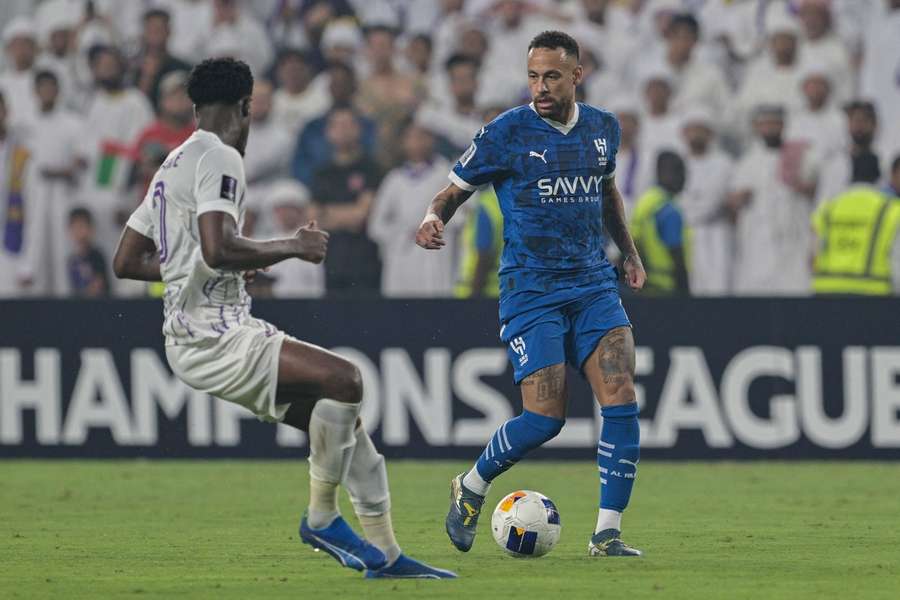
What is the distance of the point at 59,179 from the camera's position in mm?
15570

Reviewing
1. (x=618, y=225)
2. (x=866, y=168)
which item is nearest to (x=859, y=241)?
(x=866, y=168)

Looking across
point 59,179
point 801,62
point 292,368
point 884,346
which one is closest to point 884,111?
point 801,62

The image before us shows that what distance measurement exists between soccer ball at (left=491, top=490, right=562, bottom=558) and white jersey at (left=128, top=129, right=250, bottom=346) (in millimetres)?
1780

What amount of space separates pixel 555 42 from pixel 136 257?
2.28 m

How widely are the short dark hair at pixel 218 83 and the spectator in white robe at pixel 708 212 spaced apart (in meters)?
9.07

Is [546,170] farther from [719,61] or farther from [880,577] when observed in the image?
[719,61]

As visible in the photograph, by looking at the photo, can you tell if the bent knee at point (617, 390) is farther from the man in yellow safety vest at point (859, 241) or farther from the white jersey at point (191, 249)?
the man in yellow safety vest at point (859, 241)

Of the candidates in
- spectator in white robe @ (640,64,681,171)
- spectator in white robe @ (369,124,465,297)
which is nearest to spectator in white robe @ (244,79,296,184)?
spectator in white robe @ (369,124,465,297)

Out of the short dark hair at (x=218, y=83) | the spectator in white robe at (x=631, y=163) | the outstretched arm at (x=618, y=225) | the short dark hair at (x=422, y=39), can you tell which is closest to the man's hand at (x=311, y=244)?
the short dark hair at (x=218, y=83)

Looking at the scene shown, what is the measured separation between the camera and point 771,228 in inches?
579

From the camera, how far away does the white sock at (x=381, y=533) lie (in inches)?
249

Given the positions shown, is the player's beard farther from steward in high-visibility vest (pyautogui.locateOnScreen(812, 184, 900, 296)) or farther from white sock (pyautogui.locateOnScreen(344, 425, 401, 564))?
steward in high-visibility vest (pyautogui.locateOnScreen(812, 184, 900, 296))

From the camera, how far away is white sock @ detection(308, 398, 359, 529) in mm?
6117

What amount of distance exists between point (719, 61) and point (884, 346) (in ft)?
14.3
